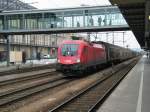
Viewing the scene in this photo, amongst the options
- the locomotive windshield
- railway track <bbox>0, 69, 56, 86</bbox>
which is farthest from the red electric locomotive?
railway track <bbox>0, 69, 56, 86</bbox>

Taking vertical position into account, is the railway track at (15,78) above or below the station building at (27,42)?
below

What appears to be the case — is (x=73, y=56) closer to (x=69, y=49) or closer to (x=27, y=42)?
(x=69, y=49)

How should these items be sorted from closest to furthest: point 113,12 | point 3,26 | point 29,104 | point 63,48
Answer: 1. point 29,104
2. point 63,48
3. point 113,12
4. point 3,26

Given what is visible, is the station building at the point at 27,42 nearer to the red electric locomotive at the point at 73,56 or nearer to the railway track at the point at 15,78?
the railway track at the point at 15,78

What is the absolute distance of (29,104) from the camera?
12.9 m

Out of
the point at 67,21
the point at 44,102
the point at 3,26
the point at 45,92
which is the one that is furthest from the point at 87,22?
the point at 44,102

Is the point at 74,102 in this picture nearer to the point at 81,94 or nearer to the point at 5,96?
the point at 81,94

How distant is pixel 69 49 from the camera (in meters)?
25.2

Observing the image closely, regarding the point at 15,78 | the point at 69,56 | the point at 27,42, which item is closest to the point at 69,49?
the point at 69,56

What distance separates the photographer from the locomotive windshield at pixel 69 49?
24.8 meters

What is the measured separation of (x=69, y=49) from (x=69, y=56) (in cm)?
76

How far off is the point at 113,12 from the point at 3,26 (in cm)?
1829

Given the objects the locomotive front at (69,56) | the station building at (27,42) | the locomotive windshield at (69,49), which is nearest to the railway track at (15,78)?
the locomotive front at (69,56)

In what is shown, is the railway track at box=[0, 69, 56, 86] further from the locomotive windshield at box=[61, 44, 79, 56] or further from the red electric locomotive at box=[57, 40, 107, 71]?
the locomotive windshield at box=[61, 44, 79, 56]
